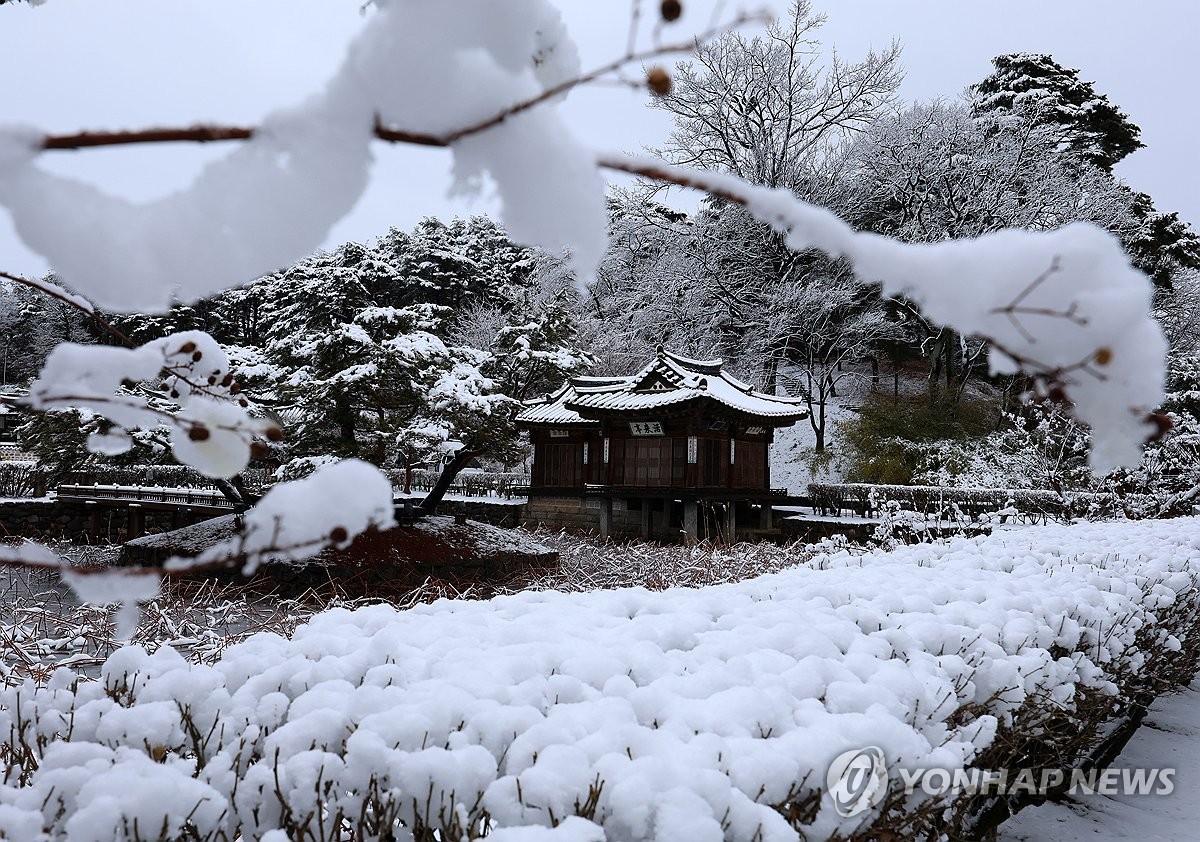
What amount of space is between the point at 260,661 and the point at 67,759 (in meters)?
0.58

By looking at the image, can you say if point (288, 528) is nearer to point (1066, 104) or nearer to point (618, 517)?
point (618, 517)

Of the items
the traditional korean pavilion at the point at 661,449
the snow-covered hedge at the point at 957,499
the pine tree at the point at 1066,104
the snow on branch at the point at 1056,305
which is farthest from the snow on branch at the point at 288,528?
the pine tree at the point at 1066,104

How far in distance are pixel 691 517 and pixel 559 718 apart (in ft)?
40.2

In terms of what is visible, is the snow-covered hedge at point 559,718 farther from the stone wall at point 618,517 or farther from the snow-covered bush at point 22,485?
the snow-covered bush at point 22,485

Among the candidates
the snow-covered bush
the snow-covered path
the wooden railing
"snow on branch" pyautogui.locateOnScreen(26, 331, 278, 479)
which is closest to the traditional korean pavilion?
the wooden railing

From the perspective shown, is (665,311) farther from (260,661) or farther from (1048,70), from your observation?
(260,661)

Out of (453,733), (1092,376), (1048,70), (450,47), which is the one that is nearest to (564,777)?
(453,733)

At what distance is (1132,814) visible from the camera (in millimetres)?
3379

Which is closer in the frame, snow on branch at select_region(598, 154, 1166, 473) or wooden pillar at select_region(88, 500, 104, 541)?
snow on branch at select_region(598, 154, 1166, 473)

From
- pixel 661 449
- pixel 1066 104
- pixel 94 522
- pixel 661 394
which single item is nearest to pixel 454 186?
pixel 661 394

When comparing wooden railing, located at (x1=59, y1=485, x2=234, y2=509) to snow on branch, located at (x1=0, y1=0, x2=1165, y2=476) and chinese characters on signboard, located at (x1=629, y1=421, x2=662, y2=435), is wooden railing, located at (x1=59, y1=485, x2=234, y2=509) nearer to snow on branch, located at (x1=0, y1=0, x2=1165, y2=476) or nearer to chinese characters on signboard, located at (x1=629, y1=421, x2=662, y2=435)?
chinese characters on signboard, located at (x1=629, y1=421, x2=662, y2=435)

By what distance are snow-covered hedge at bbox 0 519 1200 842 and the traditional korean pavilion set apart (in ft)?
32.8

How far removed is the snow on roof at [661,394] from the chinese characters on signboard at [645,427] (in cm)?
56

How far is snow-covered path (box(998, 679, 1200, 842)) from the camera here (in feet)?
10.3
